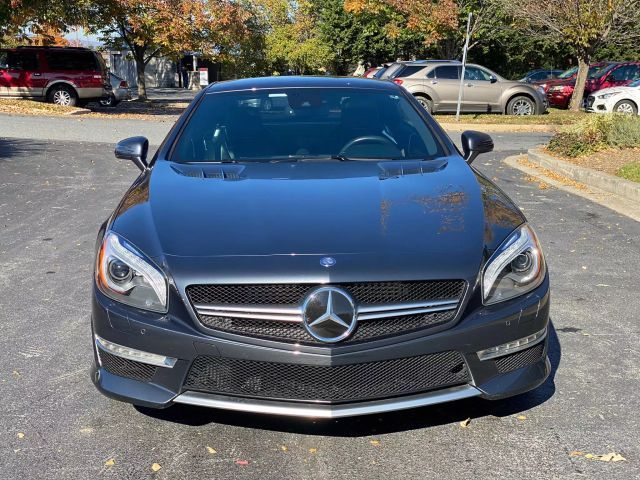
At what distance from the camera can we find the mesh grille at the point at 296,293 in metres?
2.98

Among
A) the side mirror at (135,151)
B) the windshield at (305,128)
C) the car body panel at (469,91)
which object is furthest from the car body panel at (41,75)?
the side mirror at (135,151)

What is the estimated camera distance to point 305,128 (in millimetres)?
4766

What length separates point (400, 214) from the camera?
3.46 m

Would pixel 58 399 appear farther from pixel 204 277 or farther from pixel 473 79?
pixel 473 79

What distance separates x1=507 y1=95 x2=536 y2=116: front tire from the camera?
2286cm

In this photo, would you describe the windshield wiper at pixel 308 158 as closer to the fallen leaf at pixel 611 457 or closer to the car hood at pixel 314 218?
the car hood at pixel 314 218

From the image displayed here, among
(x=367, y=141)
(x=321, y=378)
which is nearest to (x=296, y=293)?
(x=321, y=378)

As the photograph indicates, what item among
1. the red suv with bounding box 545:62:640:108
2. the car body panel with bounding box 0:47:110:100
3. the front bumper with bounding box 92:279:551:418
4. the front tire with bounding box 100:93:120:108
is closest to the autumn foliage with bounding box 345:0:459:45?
the red suv with bounding box 545:62:640:108

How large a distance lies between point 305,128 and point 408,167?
0.86 metres

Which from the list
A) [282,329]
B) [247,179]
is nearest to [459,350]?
[282,329]

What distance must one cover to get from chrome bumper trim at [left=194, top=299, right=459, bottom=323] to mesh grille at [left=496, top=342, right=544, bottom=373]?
400mm

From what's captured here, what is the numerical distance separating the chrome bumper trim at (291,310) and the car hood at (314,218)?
124 millimetres

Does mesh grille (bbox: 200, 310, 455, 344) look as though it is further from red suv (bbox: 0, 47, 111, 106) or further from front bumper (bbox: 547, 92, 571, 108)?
front bumper (bbox: 547, 92, 571, 108)

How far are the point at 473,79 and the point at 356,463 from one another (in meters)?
21.0
